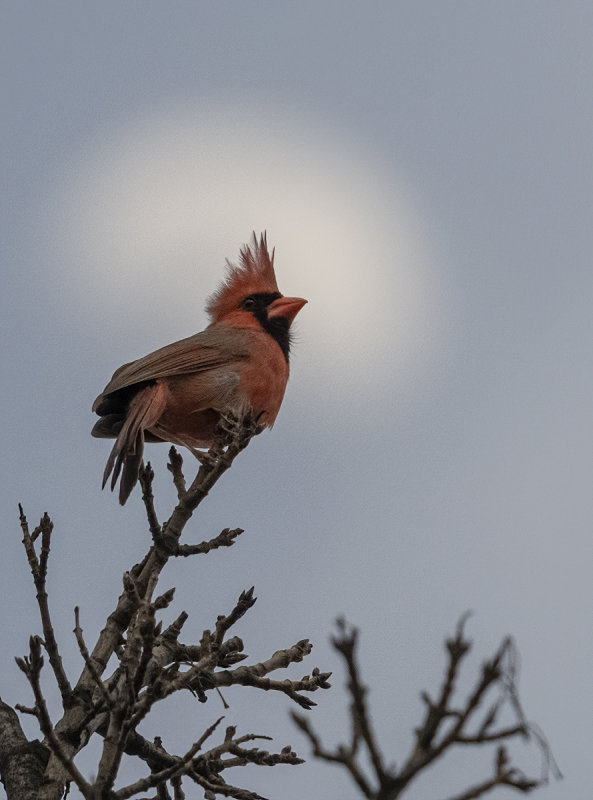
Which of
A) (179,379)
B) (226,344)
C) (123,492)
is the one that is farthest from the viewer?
(226,344)

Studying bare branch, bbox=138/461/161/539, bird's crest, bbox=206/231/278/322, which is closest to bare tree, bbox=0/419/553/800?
bare branch, bbox=138/461/161/539

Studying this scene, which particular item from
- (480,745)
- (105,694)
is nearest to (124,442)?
(105,694)

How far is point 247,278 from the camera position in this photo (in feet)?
21.9

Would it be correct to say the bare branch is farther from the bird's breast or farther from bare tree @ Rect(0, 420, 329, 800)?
the bird's breast

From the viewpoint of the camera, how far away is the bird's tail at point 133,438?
15.4 feet

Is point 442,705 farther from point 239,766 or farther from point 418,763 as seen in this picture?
point 239,766

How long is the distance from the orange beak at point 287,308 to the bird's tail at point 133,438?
119 cm

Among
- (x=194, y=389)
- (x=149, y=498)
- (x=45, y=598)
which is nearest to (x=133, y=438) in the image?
(x=194, y=389)

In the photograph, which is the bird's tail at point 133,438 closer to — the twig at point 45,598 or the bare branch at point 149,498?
the bare branch at point 149,498

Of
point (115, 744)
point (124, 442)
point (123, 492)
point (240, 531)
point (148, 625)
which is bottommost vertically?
point (115, 744)

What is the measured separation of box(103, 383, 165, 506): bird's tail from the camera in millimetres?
4703

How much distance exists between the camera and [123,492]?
4621 mm

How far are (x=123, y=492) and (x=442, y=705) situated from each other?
10.2ft

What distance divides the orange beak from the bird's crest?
234 mm
